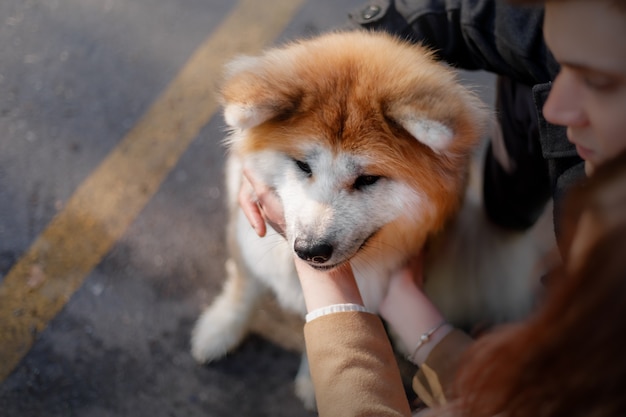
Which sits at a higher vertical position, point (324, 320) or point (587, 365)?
point (587, 365)

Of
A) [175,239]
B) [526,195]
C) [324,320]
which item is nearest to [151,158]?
[175,239]

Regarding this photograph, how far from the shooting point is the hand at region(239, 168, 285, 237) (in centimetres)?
122

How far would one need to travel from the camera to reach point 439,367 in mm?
1232

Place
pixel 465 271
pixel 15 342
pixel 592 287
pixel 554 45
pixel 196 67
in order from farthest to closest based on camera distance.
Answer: pixel 196 67
pixel 15 342
pixel 465 271
pixel 554 45
pixel 592 287

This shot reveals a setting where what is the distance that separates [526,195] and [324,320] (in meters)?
0.80

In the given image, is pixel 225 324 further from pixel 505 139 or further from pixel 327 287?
pixel 505 139

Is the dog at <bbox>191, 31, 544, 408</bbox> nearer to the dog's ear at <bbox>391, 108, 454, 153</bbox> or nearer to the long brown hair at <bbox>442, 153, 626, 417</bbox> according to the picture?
the dog's ear at <bbox>391, 108, 454, 153</bbox>

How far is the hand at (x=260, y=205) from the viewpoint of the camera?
1.22 m

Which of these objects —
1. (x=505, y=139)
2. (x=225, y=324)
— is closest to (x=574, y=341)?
(x=505, y=139)

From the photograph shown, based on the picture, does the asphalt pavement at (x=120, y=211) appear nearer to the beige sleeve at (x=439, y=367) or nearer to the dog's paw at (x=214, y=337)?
the dog's paw at (x=214, y=337)

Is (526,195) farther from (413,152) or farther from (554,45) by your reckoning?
(554,45)

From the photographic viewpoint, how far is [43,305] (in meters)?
1.67

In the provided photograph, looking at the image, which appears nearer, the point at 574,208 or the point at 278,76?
the point at 574,208

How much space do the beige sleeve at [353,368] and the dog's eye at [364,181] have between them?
0.84 feet
